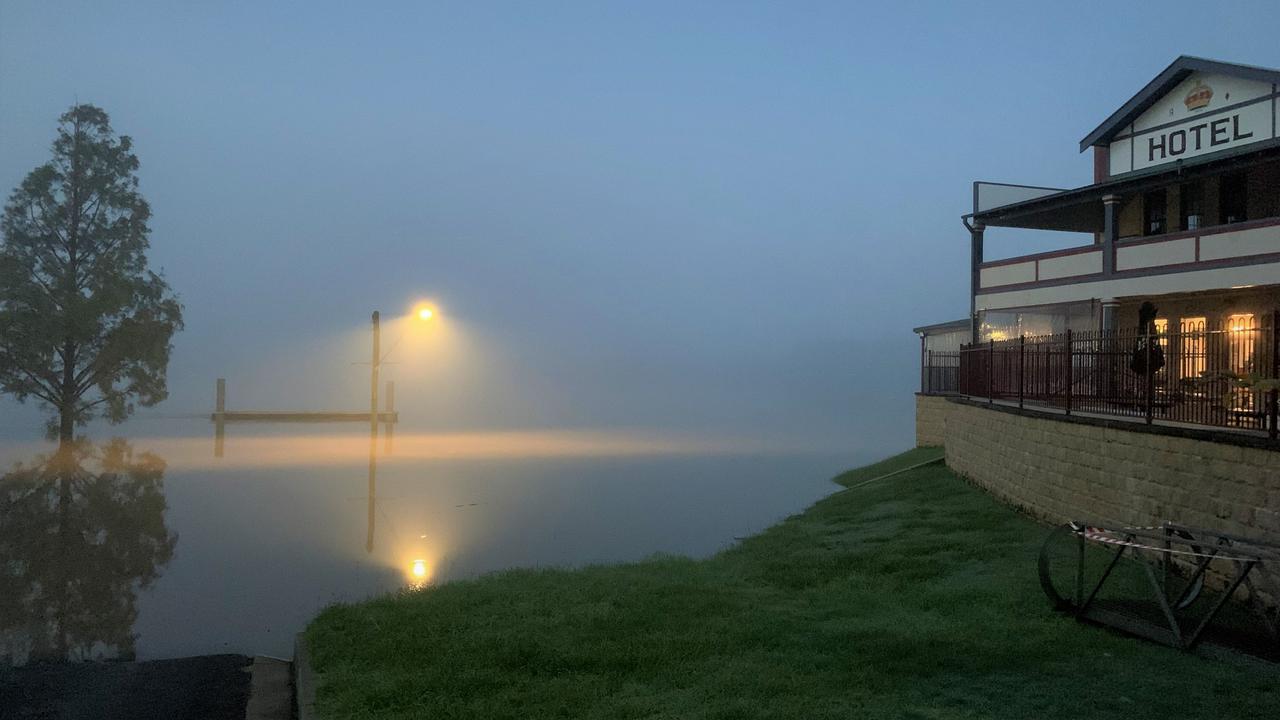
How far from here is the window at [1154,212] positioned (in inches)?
1009

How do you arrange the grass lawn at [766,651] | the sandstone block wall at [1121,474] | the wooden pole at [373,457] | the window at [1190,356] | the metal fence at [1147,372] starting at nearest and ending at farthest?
1. the grass lawn at [766,651]
2. the sandstone block wall at [1121,474]
3. the metal fence at [1147,372]
4. the window at [1190,356]
5. the wooden pole at [373,457]

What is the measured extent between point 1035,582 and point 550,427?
62.9 m

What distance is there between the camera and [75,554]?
19422 millimetres

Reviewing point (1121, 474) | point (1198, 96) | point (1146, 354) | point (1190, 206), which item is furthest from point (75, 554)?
point (1198, 96)

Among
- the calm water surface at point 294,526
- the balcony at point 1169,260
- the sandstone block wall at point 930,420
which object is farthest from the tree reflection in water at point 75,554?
the sandstone block wall at point 930,420

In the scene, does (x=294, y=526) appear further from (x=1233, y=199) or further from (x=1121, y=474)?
(x=1233, y=199)

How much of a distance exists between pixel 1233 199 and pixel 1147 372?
14.6 metres

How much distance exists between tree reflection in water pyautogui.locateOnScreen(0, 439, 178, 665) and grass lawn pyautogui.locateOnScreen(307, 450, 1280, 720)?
5.36 meters

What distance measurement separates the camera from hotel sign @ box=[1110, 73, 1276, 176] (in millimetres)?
23812

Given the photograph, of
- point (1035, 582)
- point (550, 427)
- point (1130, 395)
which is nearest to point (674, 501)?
point (1130, 395)

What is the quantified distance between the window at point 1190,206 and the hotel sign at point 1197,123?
140 centimetres

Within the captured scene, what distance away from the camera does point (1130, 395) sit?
15.2m

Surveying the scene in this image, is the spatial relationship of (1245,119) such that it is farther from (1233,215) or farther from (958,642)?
(958,642)

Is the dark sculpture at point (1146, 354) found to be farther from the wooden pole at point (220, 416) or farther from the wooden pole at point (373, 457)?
the wooden pole at point (220, 416)
